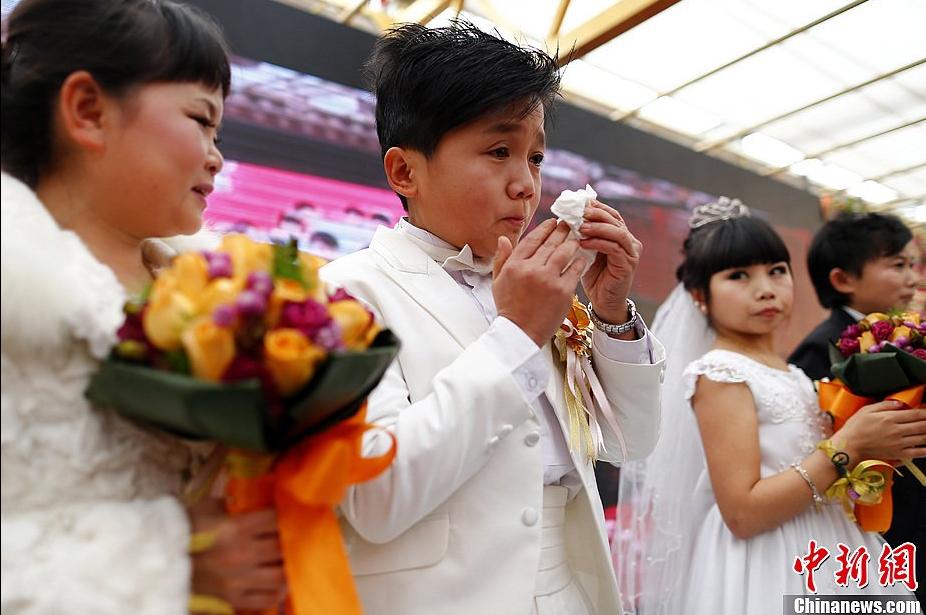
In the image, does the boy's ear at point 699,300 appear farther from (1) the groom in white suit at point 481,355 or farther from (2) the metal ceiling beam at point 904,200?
(2) the metal ceiling beam at point 904,200

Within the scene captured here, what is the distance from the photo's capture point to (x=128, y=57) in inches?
33.7

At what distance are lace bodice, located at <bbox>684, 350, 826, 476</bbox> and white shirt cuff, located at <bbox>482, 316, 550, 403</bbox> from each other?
1.10 metres

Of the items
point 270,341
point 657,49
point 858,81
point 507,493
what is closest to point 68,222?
point 270,341

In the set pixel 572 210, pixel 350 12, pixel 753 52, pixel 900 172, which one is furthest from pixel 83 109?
pixel 900 172

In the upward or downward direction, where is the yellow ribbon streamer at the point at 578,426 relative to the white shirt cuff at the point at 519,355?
downward

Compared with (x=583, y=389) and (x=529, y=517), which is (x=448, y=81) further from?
(x=529, y=517)

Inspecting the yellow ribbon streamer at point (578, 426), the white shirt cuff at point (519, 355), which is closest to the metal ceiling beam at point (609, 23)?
the yellow ribbon streamer at point (578, 426)

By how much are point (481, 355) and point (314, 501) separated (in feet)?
1.11

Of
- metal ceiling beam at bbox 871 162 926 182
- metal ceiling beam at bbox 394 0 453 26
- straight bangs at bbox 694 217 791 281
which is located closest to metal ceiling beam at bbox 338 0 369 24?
metal ceiling beam at bbox 394 0 453 26

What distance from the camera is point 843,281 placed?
254 centimetres

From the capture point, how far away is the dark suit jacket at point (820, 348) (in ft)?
7.55

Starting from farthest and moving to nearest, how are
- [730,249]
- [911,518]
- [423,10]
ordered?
1. [423,10]
2. [730,249]
3. [911,518]

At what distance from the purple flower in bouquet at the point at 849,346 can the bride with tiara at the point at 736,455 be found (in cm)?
17

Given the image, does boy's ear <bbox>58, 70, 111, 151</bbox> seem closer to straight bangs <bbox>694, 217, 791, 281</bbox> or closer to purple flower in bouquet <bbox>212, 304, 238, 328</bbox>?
purple flower in bouquet <bbox>212, 304, 238, 328</bbox>
